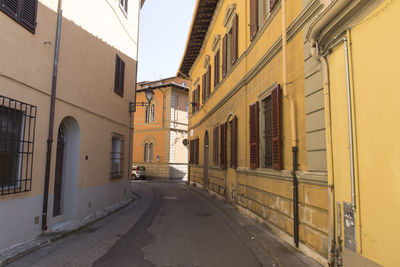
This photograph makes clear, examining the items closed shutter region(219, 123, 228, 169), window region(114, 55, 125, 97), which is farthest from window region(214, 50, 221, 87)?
window region(114, 55, 125, 97)

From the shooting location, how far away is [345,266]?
3.90m

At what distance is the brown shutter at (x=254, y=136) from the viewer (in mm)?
7816

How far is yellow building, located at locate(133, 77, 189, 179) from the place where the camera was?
28391mm

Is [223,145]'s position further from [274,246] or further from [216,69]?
[274,246]

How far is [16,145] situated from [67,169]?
250 centimetres

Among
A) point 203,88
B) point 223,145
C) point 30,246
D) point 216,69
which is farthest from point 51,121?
point 203,88

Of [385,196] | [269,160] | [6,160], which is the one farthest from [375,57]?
[6,160]

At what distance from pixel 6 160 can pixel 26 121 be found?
87 cm

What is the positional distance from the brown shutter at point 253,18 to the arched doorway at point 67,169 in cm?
549

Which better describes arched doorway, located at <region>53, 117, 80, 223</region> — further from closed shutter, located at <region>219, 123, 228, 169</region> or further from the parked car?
the parked car

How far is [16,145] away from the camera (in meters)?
5.56

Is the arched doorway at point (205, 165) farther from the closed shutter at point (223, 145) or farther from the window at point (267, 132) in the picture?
the window at point (267, 132)

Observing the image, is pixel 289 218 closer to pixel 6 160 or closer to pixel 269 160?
pixel 269 160

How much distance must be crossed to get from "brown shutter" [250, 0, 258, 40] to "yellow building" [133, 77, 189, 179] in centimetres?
1986
